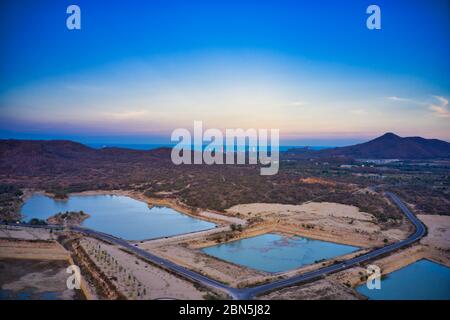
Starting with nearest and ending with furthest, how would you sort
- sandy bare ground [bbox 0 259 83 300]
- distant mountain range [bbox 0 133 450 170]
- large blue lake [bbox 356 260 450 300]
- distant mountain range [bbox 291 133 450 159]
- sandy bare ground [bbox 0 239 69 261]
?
sandy bare ground [bbox 0 259 83 300], large blue lake [bbox 356 260 450 300], sandy bare ground [bbox 0 239 69 261], distant mountain range [bbox 0 133 450 170], distant mountain range [bbox 291 133 450 159]

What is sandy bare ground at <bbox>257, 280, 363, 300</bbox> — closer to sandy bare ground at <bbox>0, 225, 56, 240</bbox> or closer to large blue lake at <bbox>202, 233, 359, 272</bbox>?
large blue lake at <bbox>202, 233, 359, 272</bbox>

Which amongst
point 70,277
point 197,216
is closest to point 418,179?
point 197,216

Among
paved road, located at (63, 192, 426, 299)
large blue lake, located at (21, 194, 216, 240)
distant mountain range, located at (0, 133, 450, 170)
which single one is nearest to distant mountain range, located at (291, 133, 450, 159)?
distant mountain range, located at (0, 133, 450, 170)

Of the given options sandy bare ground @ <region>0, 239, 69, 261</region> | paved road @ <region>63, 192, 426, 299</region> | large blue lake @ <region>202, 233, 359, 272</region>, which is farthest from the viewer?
sandy bare ground @ <region>0, 239, 69, 261</region>

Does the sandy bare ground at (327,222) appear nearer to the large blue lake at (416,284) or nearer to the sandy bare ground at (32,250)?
the large blue lake at (416,284)

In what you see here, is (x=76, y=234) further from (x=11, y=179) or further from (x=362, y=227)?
(x=11, y=179)
